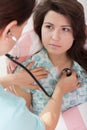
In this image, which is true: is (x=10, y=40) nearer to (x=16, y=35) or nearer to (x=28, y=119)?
(x=16, y=35)

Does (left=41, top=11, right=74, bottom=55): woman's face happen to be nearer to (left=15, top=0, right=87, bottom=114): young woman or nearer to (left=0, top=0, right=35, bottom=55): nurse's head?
(left=15, top=0, right=87, bottom=114): young woman

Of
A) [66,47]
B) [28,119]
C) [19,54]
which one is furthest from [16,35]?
[19,54]

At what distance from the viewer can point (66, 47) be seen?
1.39 meters

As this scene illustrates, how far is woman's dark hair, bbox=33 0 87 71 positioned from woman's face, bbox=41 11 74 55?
23mm

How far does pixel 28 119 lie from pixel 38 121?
63 mm

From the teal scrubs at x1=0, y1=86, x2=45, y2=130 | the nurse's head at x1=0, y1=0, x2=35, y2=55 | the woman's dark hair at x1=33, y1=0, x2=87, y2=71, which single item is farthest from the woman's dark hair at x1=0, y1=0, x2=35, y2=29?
the woman's dark hair at x1=33, y1=0, x2=87, y2=71

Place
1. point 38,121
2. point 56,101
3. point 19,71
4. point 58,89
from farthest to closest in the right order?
point 19,71 < point 58,89 < point 56,101 < point 38,121

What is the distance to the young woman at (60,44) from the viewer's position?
1.33 m

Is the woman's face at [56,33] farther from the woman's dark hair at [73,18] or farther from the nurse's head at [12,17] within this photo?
the nurse's head at [12,17]

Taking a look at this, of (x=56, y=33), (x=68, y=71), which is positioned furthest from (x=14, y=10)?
(x=68, y=71)

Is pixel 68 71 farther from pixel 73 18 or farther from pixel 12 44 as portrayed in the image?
pixel 12 44

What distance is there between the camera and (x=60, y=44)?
1369 millimetres

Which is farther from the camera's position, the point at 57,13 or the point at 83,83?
the point at 83,83

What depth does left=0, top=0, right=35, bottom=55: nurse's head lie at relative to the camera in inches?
30.1
